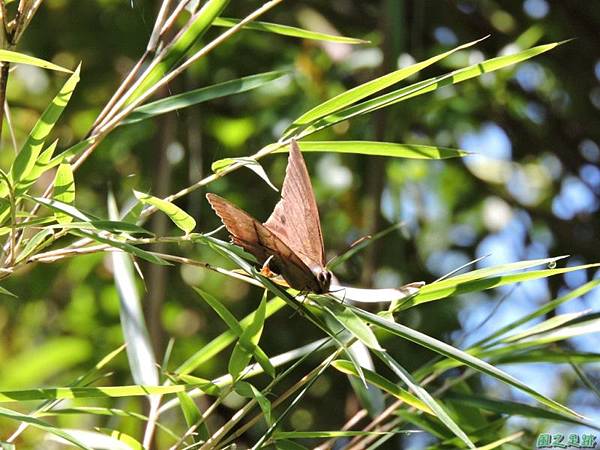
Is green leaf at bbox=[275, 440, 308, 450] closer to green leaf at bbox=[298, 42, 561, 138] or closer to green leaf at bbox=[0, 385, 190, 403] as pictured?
green leaf at bbox=[0, 385, 190, 403]

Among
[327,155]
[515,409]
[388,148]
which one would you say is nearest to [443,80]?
[388,148]

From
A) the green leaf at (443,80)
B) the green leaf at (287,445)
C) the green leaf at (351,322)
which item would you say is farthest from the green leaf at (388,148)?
the green leaf at (287,445)

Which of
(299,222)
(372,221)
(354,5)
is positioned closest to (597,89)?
(354,5)

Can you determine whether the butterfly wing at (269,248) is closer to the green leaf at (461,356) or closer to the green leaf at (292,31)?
the green leaf at (461,356)

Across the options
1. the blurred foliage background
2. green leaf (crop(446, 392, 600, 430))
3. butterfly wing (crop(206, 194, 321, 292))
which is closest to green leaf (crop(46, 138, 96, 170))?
butterfly wing (crop(206, 194, 321, 292))

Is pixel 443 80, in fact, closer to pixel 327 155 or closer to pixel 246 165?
pixel 246 165

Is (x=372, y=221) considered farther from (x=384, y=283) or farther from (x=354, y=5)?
(x=354, y=5)
